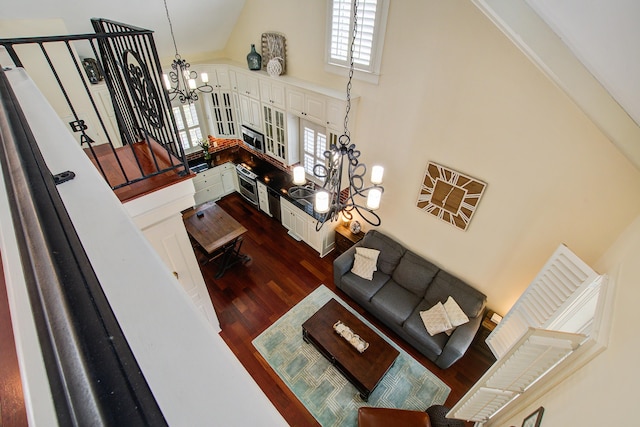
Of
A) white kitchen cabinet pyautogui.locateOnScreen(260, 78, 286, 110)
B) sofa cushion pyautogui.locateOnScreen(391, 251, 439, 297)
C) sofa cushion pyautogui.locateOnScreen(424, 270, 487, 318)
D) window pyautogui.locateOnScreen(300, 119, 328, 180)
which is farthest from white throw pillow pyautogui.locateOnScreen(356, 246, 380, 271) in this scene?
white kitchen cabinet pyautogui.locateOnScreen(260, 78, 286, 110)

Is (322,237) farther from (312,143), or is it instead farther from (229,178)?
(229,178)

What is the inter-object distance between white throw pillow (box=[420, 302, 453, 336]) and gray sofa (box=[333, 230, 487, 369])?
0.22ft

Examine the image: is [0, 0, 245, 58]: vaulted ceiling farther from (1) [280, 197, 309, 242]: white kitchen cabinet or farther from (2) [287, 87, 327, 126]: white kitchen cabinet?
(1) [280, 197, 309, 242]: white kitchen cabinet

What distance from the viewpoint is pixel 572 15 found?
1118mm

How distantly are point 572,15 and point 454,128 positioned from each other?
224 centimetres

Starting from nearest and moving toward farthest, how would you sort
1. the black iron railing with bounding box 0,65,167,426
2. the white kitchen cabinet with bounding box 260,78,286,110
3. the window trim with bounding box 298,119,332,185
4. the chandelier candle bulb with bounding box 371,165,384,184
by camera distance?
the black iron railing with bounding box 0,65,167,426
the chandelier candle bulb with bounding box 371,165,384,184
the window trim with bounding box 298,119,332,185
the white kitchen cabinet with bounding box 260,78,286,110

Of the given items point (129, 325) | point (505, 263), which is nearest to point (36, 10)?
point (129, 325)

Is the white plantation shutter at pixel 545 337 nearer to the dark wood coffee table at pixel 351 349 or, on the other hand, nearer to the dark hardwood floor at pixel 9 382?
the dark wood coffee table at pixel 351 349

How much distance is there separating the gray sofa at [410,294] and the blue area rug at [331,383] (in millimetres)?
339

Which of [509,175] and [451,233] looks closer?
[509,175]

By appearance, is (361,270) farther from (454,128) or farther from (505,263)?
(454,128)

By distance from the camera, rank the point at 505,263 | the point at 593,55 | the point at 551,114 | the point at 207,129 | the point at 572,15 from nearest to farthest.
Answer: the point at 572,15, the point at 593,55, the point at 551,114, the point at 505,263, the point at 207,129

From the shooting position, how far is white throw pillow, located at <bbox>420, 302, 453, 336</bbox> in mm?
3719

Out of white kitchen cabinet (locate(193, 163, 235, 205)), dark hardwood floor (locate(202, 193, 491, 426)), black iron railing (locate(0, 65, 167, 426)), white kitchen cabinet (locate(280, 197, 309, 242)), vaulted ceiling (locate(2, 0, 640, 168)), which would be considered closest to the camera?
black iron railing (locate(0, 65, 167, 426))
